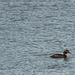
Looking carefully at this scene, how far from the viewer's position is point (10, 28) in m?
29.7

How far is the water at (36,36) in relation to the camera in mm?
23469

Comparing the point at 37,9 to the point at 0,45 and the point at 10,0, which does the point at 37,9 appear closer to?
the point at 10,0

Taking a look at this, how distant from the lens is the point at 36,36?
28.1 metres

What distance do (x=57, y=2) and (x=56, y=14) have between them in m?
3.43

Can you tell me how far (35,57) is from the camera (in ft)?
81.3

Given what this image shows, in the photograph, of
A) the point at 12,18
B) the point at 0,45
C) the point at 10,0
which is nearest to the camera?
the point at 0,45

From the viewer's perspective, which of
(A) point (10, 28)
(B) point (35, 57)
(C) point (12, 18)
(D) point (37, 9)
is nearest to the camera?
(B) point (35, 57)

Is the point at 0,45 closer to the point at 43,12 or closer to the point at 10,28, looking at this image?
the point at 10,28

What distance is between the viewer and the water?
23.5m

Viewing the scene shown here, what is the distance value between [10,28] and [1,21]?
1.87m

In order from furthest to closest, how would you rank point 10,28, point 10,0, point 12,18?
point 10,0 < point 12,18 < point 10,28

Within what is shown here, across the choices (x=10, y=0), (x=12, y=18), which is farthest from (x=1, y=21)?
(x=10, y=0)

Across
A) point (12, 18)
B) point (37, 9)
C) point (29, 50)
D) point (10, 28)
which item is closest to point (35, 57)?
point (29, 50)

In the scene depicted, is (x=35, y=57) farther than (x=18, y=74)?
Yes
